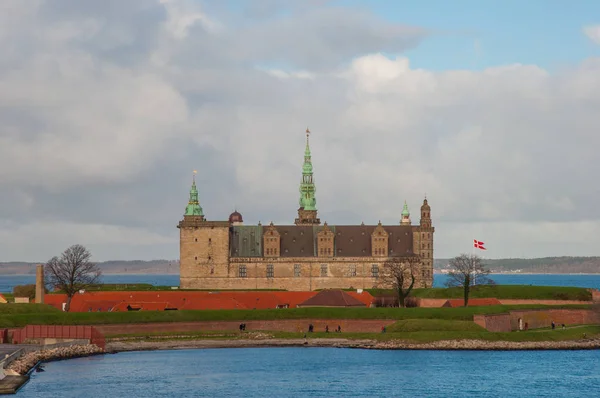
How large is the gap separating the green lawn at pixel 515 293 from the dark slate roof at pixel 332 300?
41.0 feet

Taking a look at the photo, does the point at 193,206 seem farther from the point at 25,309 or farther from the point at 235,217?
the point at 25,309

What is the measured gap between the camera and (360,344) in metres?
92.4

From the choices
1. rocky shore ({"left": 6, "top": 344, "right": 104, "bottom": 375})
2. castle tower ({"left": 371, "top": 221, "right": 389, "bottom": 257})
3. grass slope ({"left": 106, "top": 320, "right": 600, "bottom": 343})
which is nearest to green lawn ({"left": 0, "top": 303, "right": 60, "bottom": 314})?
grass slope ({"left": 106, "top": 320, "right": 600, "bottom": 343})

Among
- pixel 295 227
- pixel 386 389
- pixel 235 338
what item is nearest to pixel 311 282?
pixel 295 227

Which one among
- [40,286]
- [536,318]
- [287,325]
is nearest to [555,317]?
[536,318]

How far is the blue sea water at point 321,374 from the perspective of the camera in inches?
2741

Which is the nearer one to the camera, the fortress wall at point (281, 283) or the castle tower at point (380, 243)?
the fortress wall at point (281, 283)

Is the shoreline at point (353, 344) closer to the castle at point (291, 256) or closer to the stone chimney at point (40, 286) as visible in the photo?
the stone chimney at point (40, 286)

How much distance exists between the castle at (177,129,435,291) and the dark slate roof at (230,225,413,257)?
0.42ft

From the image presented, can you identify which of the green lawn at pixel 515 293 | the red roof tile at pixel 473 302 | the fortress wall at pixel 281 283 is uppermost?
the fortress wall at pixel 281 283

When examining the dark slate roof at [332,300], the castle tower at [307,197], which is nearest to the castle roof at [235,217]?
the castle tower at [307,197]

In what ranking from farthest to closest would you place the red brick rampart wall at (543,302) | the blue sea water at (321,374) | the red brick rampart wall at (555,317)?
1. the red brick rampart wall at (543,302)
2. the red brick rampart wall at (555,317)
3. the blue sea water at (321,374)

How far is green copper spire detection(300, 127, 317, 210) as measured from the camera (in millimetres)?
160000

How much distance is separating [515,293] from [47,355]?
174 ft
